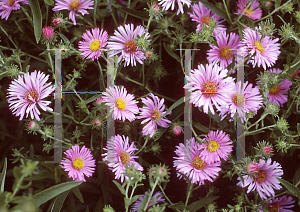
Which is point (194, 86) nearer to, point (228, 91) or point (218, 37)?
point (228, 91)

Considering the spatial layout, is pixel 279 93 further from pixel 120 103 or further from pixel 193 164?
pixel 120 103

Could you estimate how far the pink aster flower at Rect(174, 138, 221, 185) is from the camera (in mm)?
1025

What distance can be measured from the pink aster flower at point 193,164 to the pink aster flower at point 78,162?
33cm

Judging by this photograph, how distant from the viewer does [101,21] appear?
1223 millimetres

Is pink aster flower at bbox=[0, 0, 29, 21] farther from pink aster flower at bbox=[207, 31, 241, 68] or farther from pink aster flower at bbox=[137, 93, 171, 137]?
pink aster flower at bbox=[207, 31, 241, 68]

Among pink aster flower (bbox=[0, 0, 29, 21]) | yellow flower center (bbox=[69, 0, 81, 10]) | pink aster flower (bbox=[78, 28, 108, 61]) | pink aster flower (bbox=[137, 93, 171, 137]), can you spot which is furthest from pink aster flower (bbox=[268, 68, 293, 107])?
pink aster flower (bbox=[0, 0, 29, 21])

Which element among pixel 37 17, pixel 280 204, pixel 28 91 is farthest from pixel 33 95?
pixel 280 204

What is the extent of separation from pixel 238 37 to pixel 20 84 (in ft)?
2.80

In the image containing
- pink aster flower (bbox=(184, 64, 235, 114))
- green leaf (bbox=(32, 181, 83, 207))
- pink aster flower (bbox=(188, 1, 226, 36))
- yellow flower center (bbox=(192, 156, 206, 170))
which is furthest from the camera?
pink aster flower (bbox=(188, 1, 226, 36))

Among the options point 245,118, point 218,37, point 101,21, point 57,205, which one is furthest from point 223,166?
point 101,21

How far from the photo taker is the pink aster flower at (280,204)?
45.2 inches

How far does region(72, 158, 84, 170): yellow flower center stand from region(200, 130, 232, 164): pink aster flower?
0.44 m

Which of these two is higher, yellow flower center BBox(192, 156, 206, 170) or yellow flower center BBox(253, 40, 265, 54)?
yellow flower center BBox(253, 40, 265, 54)

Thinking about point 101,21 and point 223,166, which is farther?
point 101,21
